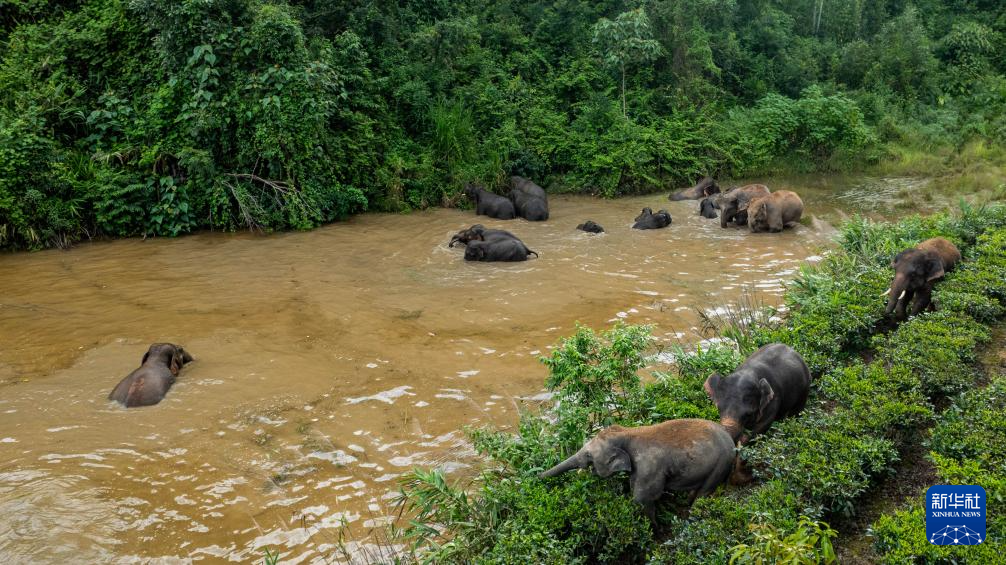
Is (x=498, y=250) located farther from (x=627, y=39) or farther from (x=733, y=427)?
(x=627, y=39)

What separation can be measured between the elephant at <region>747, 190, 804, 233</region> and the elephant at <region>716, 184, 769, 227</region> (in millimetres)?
347

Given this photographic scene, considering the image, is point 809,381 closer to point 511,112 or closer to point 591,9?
point 511,112

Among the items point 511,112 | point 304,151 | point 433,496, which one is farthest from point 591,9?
point 433,496

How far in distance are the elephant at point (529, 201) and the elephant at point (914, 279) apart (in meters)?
7.94

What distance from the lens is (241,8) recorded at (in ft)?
44.8

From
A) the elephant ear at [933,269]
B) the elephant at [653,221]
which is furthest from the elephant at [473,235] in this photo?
the elephant ear at [933,269]

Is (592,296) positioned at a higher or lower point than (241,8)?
lower

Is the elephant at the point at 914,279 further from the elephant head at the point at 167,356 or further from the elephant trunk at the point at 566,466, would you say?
the elephant head at the point at 167,356

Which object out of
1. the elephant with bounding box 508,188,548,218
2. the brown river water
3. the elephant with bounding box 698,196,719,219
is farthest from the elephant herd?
the elephant with bounding box 508,188,548,218

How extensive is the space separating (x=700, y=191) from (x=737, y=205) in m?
2.58

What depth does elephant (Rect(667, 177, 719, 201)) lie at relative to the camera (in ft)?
54.1

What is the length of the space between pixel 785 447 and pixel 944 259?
489 centimetres

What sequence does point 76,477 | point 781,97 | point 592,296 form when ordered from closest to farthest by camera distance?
point 76,477
point 592,296
point 781,97

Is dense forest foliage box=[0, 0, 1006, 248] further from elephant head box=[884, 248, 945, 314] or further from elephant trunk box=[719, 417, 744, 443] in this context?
elephant trunk box=[719, 417, 744, 443]
